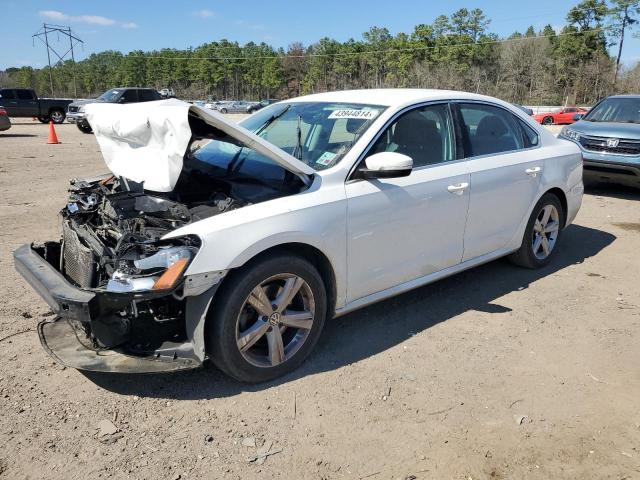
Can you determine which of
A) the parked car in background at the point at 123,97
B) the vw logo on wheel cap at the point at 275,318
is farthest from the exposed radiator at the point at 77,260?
the parked car in background at the point at 123,97

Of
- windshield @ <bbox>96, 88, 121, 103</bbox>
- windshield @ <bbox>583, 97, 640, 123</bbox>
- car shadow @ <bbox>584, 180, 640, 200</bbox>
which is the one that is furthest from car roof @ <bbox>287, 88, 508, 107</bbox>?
windshield @ <bbox>96, 88, 121, 103</bbox>

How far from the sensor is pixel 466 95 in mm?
4434

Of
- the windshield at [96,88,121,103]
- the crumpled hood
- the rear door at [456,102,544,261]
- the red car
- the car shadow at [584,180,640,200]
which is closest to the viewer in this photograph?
the crumpled hood

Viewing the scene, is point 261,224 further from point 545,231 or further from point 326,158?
point 545,231

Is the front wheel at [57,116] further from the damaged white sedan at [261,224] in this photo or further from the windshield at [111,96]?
the damaged white sedan at [261,224]

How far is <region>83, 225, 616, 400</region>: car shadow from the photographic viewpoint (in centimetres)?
319

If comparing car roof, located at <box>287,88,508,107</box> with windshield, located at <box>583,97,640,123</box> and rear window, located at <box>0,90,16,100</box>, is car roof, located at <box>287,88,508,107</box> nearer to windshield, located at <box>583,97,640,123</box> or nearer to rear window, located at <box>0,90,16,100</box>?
windshield, located at <box>583,97,640,123</box>

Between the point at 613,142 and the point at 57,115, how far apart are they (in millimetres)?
27972

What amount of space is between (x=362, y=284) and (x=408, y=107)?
55.7 inches

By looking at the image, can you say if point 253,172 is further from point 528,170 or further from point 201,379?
point 528,170

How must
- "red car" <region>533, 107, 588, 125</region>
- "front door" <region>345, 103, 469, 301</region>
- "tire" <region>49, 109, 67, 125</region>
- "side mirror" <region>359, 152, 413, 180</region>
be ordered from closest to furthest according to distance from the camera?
"side mirror" <region>359, 152, 413, 180</region> → "front door" <region>345, 103, 469, 301</region> → "tire" <region>49, 109, 67, 125</region> → "red car" <region>533, 107, 588, 125</region>

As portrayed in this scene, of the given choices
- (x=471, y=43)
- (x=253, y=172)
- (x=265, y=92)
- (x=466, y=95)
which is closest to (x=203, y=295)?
(x=253, y=172)

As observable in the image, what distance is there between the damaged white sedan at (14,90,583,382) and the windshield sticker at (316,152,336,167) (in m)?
0.01

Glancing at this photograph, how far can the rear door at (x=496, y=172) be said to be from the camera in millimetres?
4273
